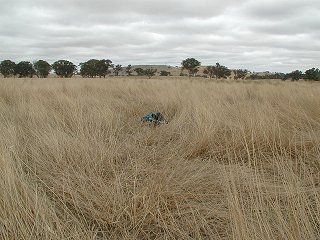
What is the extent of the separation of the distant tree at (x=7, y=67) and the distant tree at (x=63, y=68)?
6.23 m

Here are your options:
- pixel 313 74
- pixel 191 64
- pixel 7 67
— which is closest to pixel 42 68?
pixel 7 67

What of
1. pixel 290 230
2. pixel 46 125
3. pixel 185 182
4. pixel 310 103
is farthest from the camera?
pixel 310 103

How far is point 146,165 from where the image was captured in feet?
9.39

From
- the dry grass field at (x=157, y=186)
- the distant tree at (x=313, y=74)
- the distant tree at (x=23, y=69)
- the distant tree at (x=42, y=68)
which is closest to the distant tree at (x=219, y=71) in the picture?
the distant tree at (x=313, y=74)

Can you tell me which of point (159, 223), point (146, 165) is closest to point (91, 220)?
point (159, 223)

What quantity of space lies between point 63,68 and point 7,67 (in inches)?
335

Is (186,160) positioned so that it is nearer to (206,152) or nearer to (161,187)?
(206,152)

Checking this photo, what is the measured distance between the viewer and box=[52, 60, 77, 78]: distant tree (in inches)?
1882

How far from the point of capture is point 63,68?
48094 millimetres

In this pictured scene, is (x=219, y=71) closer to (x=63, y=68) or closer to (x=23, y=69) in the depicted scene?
(x=63, y=68)

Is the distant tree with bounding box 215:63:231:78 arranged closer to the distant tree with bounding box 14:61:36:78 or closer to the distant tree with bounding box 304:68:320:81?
the distant tree with bounding box 304:68:320:81

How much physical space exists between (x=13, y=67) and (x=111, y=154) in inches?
1941

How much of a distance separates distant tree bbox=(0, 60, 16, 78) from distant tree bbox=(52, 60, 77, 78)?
6232 mm

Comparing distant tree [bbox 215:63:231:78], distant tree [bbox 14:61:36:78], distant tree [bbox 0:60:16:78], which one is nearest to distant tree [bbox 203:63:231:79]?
distant tree [bbox 215:63:231:78]
